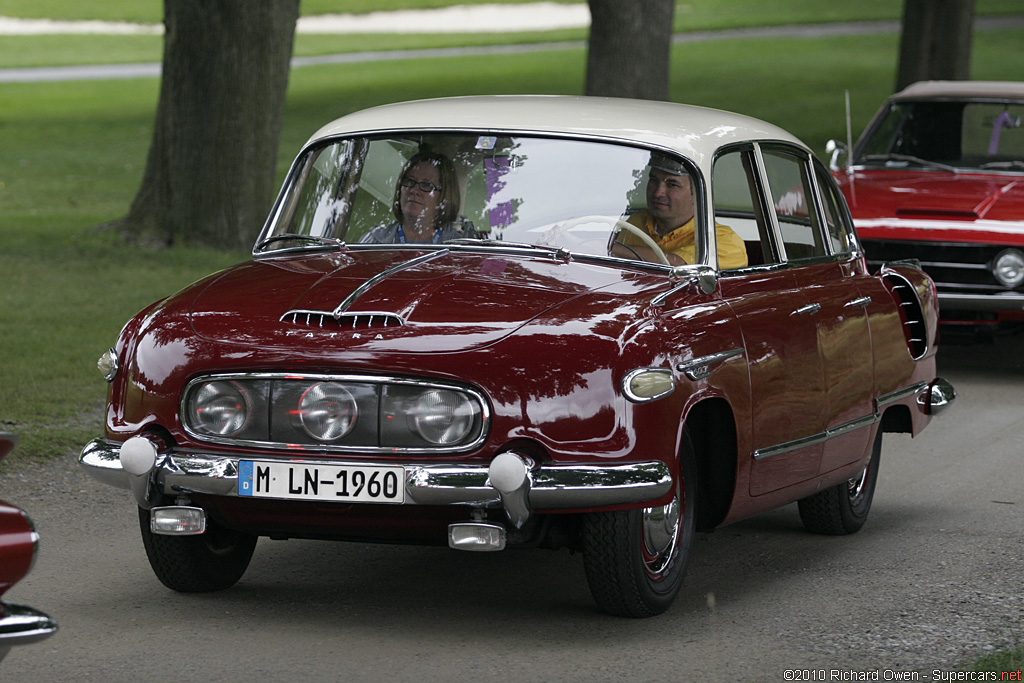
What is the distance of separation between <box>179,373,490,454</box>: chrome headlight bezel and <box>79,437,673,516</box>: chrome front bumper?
8 centimetres

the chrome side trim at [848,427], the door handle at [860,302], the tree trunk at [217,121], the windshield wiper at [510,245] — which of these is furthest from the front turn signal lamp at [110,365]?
the tree trunk at [217,121]

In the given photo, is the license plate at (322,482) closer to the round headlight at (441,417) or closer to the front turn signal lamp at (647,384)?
the round headlight at (441,417)

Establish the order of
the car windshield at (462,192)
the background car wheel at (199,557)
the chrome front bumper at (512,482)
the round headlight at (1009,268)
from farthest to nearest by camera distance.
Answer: the round headlight at (1009,268) < the car windshield at (462,192) < the background car wheel at (199,557) < the chrome front bumper at (512,482)

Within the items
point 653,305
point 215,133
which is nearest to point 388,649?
point 653,305

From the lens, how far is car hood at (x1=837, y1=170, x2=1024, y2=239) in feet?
37.8

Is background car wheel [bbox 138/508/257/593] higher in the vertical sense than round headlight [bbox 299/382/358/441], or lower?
lower

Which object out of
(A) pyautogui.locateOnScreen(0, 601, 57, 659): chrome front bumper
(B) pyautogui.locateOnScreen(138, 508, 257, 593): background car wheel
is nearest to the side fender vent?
(B) pyautogui.locateOnScreen(138, 508, 257, 593): background car wheel

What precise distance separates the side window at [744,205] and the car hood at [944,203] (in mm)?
4975

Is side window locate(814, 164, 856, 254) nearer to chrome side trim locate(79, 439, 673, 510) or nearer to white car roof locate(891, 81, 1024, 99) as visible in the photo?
chrome side trim locate(79, 439, 673, 510)

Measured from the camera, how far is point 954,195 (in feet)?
38.8

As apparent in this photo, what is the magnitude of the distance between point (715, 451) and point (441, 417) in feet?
3.84

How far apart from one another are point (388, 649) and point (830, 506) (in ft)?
8.21

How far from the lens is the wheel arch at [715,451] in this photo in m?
5.92

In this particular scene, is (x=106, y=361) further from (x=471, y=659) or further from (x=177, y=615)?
(x=471, y=659)
